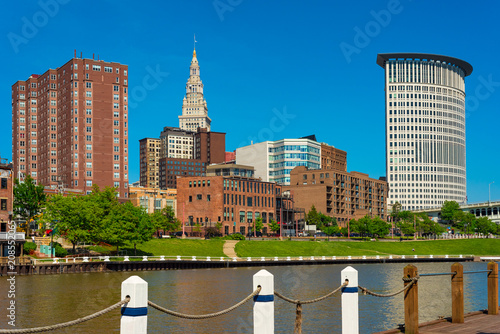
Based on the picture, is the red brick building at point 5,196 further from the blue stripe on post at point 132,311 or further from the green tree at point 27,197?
the blue stripe on post at point 132,311

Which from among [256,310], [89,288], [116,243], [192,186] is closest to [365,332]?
[256,310]

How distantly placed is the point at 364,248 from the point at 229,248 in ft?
119

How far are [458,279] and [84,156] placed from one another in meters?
175

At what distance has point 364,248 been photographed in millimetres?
140000

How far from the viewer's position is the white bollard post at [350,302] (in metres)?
15.2

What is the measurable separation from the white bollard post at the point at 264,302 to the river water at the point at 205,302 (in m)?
20.7

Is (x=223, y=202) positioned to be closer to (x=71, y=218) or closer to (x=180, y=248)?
(x=180, y=248)

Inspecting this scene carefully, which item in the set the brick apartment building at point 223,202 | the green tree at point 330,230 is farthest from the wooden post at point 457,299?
the green tree at point 330,230

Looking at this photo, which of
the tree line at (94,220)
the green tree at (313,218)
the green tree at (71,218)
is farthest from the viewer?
the green tree at (313,218)

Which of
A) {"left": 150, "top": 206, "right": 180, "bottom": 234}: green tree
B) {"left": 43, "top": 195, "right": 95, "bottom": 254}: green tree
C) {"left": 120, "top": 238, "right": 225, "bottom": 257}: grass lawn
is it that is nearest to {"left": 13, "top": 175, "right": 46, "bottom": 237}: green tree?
{"left": 43, "top": 195, "right": 95, "bottom": 254}: green tree

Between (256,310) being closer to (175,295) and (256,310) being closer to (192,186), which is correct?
(175,295)

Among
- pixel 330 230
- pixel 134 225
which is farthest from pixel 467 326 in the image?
pixel 330 230

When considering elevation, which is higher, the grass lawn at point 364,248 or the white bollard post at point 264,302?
the white bollard post at point 264,302

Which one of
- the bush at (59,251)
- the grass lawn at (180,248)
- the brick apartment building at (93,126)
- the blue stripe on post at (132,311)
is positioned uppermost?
the brick apartment building at (93,126)
